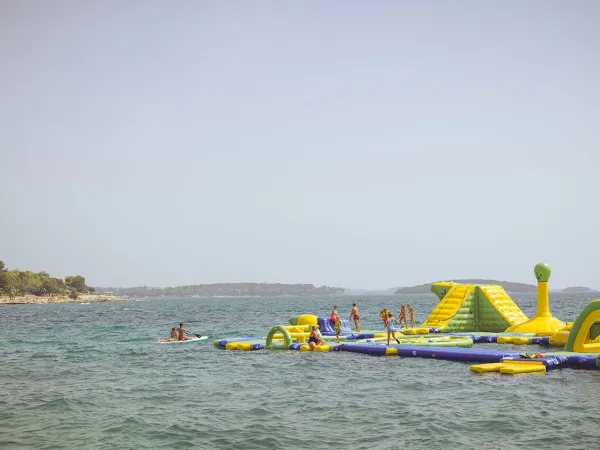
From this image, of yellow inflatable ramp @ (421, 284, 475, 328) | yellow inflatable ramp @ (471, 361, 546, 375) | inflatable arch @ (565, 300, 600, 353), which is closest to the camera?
yellow inflatable ramp @ (471, 361, 546, 375)

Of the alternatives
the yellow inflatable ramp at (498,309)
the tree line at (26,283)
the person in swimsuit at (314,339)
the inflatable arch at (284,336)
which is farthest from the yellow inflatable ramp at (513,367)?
the tree line at (26,283)

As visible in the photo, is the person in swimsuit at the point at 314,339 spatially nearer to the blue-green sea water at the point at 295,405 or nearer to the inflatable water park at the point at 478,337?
the inflatable water park at the point at 478,337

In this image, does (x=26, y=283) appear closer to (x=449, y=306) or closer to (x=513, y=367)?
(x=449, y=306)

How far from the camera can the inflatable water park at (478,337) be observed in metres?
23.7

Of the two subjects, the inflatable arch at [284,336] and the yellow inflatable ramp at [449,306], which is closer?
the inflatable arch at [284,336]

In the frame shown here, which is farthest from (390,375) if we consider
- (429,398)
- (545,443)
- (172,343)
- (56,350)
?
(56,350)

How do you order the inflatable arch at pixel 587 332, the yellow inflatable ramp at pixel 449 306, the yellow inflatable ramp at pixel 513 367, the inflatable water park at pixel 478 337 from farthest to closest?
the yellow inflatable ramp at pixel 449 306
the inflatable arch at pixel 587 332
the inflatable water park at pixel 478 337
the yellow inflatable ramp at pixel 513 367

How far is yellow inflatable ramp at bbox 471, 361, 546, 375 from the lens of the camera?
22.1 meters

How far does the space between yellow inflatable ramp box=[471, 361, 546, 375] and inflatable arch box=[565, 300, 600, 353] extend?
11.2 ft

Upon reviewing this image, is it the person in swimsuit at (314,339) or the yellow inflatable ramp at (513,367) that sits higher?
the person in swimsuit at (314,339)

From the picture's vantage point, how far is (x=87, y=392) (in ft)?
69.5

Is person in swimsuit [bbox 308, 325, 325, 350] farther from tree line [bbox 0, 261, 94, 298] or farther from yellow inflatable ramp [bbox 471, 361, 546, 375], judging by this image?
tree line [bbox 0, 261, 94, 298]

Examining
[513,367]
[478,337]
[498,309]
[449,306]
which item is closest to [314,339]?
[478,337]

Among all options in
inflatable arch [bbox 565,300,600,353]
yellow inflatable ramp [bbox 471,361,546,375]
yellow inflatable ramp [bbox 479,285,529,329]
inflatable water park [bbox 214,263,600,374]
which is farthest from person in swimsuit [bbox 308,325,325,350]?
yellow inflatable ramp [bbox 479,285,529,329]
